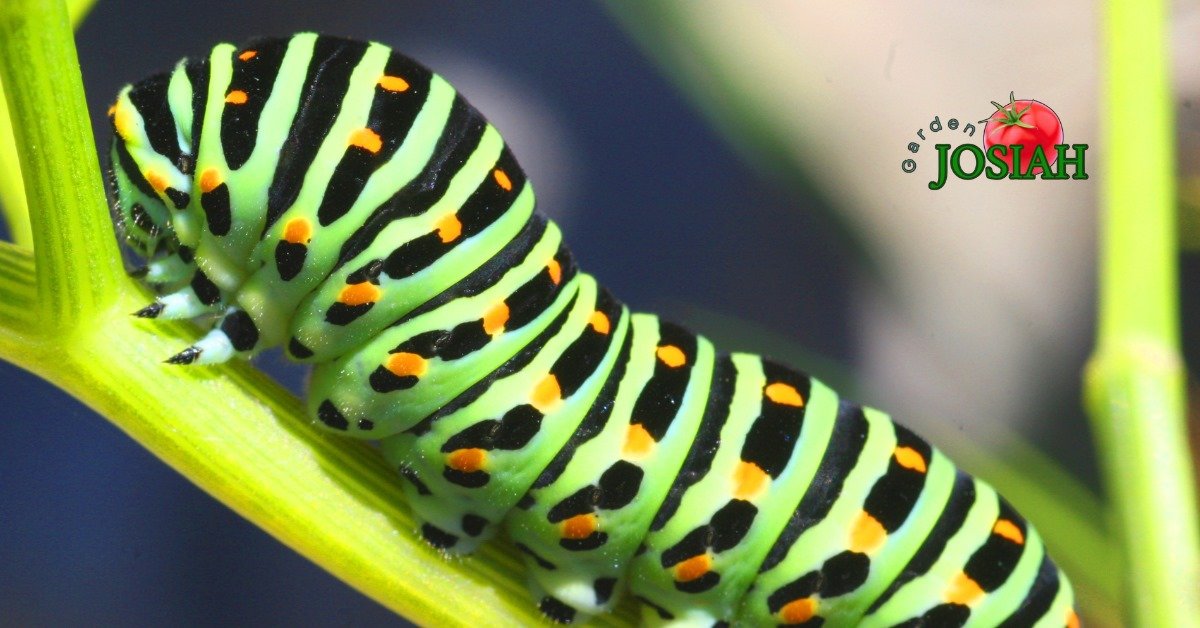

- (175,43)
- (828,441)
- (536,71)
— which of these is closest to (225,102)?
(828,441)

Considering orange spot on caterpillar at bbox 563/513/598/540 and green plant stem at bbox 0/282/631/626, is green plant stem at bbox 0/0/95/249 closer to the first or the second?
green plant stem at bbox 0/282/631/626

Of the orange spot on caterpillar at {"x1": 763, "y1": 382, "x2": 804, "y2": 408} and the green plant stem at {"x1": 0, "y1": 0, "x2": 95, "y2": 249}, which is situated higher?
the green plant stem at {"x1": 0, "y1": 0, "x2": 95, "y2": 249}

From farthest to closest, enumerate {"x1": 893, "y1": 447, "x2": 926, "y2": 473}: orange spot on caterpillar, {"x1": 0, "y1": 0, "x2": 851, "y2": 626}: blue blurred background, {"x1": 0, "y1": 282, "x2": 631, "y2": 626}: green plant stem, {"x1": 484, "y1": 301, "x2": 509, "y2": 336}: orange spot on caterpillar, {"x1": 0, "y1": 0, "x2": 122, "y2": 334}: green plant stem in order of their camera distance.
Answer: {"x1": 0, "y1": 0, "x2": 851, "y2": 626}: blue blurred background
{"x1": 893, "y1": 447, "x2": 926, "y2": 473}: orange spot on caterpillar
{"x1": 484, "y1": 301, "x2": 509, "y2": 336}: orange spot on caterpillar
{"x1": 0, "y1": 282, "x2": 631, "y2": 626}: green plant stem
{"x1": 0, "y1": 0, "x2": 122, "y2": 334}: green plant stem

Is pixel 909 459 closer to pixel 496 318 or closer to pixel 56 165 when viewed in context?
pixel 496 318

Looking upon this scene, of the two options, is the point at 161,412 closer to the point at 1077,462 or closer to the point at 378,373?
the point at 378,373

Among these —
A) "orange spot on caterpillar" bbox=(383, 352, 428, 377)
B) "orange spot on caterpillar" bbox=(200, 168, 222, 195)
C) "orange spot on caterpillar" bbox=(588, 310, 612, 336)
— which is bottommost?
"orange spot on caterpillar" bbox=(383, 352, 428, 377)

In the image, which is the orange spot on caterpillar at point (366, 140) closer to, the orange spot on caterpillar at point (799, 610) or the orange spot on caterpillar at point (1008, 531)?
the orange spot on caterpillar at point (799, 610)

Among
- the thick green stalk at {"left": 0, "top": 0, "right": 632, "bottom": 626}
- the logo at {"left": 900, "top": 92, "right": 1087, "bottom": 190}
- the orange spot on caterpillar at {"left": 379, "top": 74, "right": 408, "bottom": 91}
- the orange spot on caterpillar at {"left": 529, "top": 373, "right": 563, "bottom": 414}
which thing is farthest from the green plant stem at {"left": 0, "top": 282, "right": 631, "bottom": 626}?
the logo at {"left": 900, "top": 92, "right": 1087, "bottom": 190}

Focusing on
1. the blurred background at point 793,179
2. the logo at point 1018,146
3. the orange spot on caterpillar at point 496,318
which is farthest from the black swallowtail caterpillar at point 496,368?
the blurred background at point 793,179
